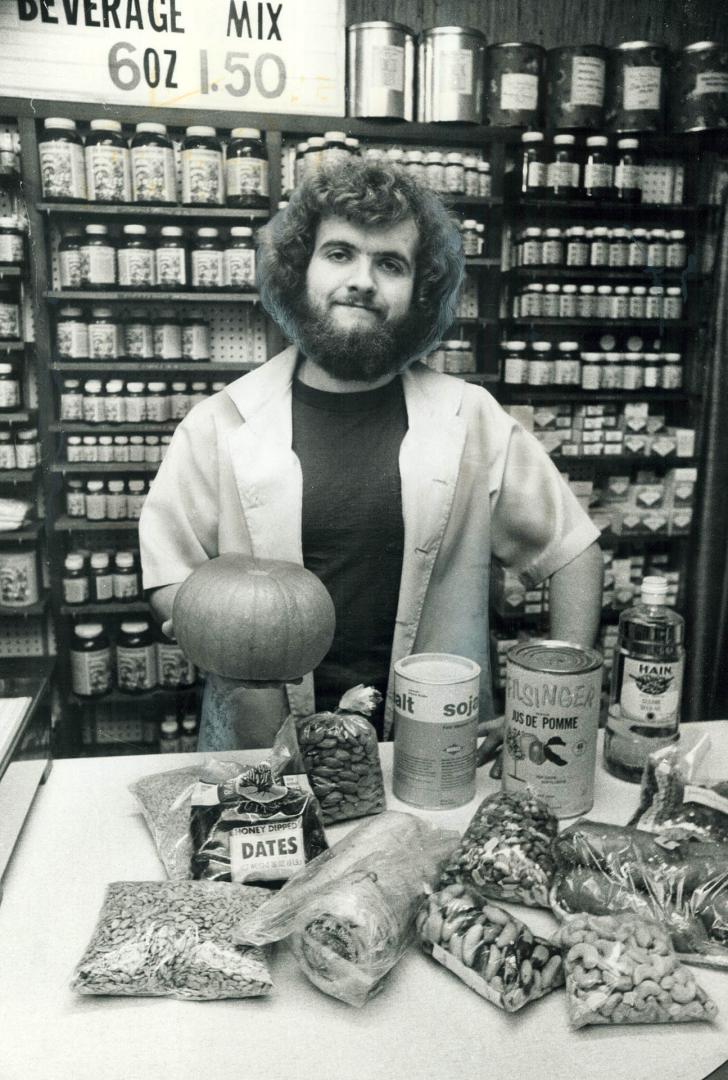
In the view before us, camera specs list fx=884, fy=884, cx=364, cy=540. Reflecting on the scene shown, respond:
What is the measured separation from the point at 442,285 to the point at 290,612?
88 cm

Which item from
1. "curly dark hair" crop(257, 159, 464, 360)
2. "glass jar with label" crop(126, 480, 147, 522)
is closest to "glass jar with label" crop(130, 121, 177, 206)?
"curly dark hair" crop(257, 159, 464, 360)

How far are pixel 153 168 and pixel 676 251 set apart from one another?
1806 mm

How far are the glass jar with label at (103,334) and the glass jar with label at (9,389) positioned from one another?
0.24 meters

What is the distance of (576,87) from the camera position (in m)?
2.53

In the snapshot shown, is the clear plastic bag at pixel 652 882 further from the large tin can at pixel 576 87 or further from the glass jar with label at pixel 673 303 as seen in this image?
the glass jar with label at pixel 673 303

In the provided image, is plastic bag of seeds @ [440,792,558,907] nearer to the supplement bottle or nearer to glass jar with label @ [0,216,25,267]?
the supplement bottle

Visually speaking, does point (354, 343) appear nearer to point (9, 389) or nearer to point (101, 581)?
point (9, 389)

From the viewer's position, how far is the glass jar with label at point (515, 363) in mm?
2973

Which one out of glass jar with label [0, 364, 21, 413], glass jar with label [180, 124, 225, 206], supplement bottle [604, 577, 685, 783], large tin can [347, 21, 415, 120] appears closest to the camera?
supplement bottle [604, 577, 685, 783]

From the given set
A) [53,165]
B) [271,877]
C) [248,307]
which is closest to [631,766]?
[271,877]

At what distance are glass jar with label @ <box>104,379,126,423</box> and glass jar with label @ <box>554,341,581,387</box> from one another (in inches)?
57.2

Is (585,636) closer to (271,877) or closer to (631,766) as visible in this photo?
(631,766)

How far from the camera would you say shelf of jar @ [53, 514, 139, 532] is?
282cm

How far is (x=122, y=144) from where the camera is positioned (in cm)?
235
